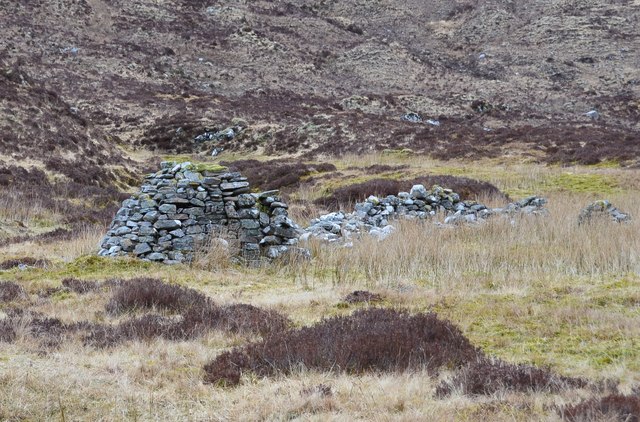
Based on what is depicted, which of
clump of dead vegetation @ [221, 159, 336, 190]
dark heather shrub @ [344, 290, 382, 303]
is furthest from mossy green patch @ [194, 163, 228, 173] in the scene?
clump of dead vegetation @ [221, 159, 336, 190]

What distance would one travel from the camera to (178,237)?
13.6m

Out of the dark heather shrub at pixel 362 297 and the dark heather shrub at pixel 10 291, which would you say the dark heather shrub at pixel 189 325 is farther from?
the dark heather shrub at pixel 10 291

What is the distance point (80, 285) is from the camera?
10.7 metres

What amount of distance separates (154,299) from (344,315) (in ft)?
9.50

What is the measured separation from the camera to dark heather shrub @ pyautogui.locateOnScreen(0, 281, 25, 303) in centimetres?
960

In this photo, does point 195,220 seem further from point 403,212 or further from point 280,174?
point 280,174

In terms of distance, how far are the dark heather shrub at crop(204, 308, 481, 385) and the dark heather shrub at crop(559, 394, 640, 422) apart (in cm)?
168

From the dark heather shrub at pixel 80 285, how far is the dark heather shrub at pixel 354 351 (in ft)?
15.2

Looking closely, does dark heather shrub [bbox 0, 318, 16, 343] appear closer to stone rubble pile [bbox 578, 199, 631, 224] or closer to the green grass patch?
the green grass patch

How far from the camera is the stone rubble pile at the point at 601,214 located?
14469 millimetres

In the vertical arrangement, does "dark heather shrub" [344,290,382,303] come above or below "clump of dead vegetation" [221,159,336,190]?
above

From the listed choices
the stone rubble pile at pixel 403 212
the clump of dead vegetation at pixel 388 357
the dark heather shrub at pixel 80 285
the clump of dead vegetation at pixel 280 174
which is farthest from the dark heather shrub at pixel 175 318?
the clump of dead vegetation at pixel 280 174

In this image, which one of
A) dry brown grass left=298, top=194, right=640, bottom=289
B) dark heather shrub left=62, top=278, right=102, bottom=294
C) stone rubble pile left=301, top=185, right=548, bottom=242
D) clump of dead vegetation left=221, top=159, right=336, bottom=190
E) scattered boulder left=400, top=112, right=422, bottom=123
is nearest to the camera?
dark heather shrub left=62, top=278, right=102, bottom=294

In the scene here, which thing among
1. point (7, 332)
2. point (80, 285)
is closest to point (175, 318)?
point (7, 332)
